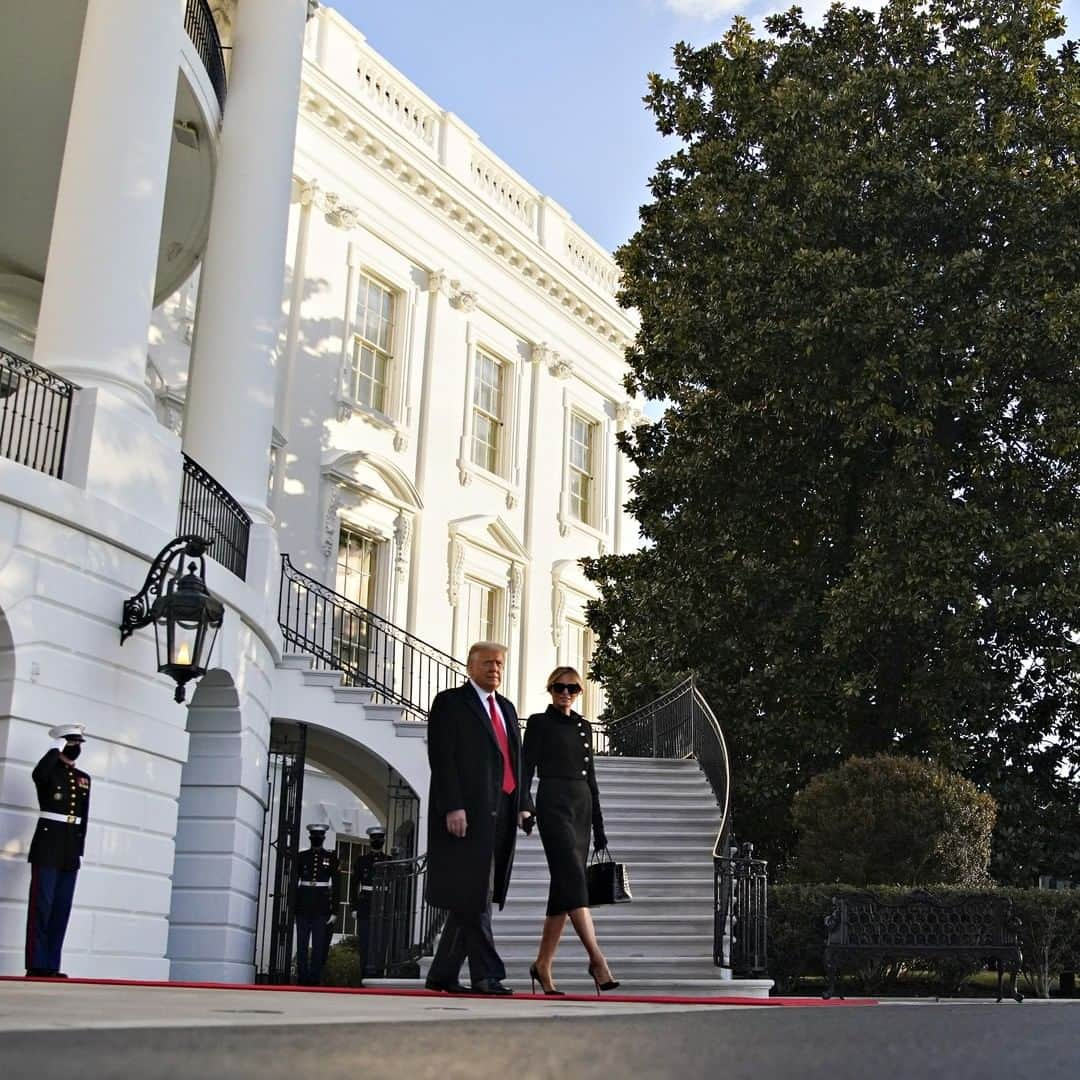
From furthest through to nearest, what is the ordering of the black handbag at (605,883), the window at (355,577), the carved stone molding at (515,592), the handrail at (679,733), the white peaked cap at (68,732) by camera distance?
the carved stone molding at (515,592) → the window at (355,577) → the handrail at (679,733) → the white peaked cap at (68,732) → the black handbag at (605,883)

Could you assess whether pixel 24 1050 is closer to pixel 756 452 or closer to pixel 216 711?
pixel 216 711

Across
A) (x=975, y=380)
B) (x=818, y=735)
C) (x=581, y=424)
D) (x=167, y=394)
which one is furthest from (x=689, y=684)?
(x=581, y=424)

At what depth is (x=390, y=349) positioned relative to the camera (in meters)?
27.9

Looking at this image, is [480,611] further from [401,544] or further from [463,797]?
[463,797]

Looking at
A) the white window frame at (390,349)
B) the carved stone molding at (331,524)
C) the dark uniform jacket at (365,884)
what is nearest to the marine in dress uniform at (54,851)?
the dark uniform jacket at (365,884)

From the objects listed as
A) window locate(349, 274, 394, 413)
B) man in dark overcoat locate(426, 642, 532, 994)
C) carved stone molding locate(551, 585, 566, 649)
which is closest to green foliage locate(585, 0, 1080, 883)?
window locate(349, 274, 394, 413)

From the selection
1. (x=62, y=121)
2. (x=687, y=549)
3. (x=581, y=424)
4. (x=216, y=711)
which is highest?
(x=581, y=424)

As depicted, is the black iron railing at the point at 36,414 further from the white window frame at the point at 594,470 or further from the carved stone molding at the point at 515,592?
the white window frame at the point at 594,470

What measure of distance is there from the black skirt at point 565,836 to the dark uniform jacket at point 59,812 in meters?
3.58

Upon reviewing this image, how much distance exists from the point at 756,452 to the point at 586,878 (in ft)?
40.5

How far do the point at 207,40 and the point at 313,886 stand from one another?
9.55m

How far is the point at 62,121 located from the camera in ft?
56.6

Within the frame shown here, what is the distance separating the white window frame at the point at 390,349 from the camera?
26.3 meters

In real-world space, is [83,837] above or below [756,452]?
below
